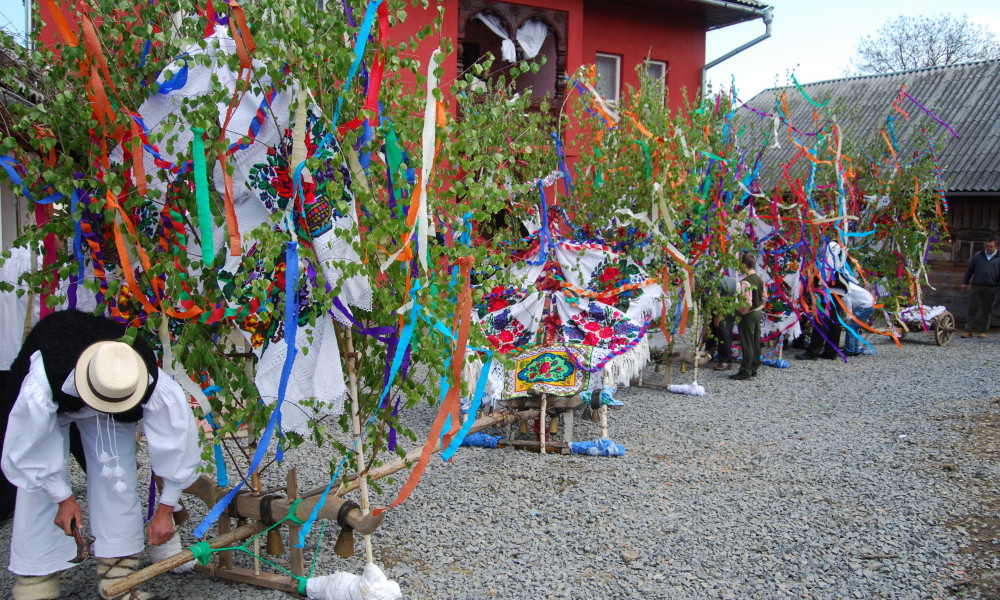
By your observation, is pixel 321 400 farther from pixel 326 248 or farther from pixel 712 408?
pixel 712 408

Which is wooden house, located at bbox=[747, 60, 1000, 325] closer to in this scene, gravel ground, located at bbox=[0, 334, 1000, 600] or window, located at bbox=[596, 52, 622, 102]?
window, located at bbox=[596, 52, 622, 102]

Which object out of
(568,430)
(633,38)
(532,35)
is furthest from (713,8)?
(568,430)

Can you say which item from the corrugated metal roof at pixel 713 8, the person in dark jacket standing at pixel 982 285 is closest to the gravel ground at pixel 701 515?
the person in dark jacket standing at pixel 982 285

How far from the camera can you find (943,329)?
39.1 feet

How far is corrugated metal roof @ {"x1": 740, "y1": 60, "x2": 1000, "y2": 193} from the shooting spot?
46.3ft

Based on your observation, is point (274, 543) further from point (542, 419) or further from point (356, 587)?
point (542, 419)

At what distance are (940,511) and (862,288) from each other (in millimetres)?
6731

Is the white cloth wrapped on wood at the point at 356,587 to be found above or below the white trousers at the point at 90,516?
below

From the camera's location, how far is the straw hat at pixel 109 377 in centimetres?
288

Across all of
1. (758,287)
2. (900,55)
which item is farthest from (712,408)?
(900,55)

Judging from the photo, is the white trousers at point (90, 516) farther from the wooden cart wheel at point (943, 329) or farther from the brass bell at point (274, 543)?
the wooden cart wheel at point (943, 329)

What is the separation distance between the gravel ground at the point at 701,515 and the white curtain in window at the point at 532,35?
7.20 metres

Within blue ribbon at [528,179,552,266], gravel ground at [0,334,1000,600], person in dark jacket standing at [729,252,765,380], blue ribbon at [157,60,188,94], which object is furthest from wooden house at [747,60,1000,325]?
blue ribbon at [157,60,188,94]

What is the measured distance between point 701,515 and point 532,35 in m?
9.62
